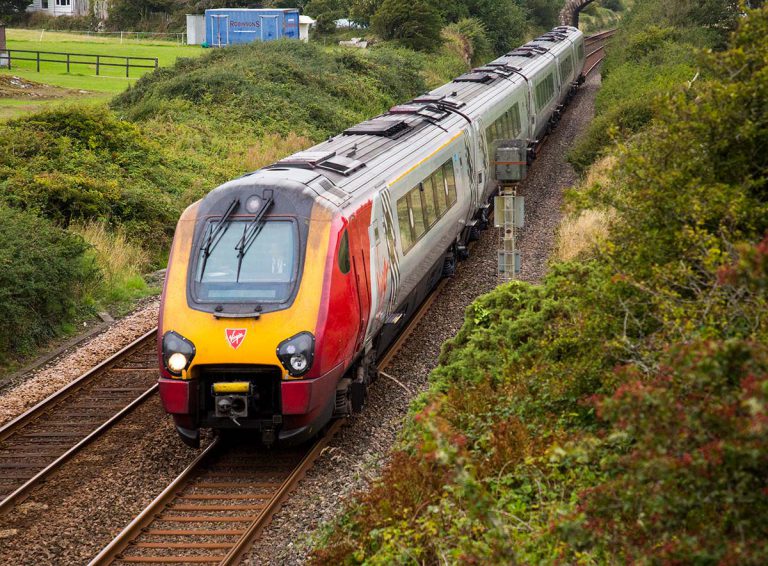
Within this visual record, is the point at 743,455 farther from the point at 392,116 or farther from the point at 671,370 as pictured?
the point at 392,116

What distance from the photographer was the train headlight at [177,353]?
10336 mm

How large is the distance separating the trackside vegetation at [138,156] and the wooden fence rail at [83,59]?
10111 mm

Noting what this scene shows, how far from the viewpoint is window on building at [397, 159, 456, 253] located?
13953mm

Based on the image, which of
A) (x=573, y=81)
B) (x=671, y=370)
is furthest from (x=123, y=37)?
(x=671, y=370)

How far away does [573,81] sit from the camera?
43500 mm

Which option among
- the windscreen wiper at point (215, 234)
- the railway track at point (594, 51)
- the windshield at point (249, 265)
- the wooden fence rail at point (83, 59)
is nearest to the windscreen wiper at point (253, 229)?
the windshield at point (249, 265)

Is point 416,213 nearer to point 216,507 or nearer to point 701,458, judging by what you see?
point 216,507

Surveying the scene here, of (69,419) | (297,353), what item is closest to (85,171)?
(69,419)

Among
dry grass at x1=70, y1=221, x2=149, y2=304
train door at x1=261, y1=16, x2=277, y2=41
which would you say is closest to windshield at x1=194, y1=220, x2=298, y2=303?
dry grass at x1=70, y1=221, x2=149, y2=304

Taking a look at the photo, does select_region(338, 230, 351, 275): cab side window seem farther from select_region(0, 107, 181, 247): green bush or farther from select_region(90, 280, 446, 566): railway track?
select_region(0, 107, 181, 247): green bush

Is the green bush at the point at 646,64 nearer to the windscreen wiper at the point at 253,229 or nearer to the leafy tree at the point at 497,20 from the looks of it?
the windscreen wiper at the point at 253,229

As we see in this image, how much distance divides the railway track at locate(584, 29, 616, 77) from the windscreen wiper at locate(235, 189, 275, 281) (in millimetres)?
43284

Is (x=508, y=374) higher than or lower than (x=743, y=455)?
lower

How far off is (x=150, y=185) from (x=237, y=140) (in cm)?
606
